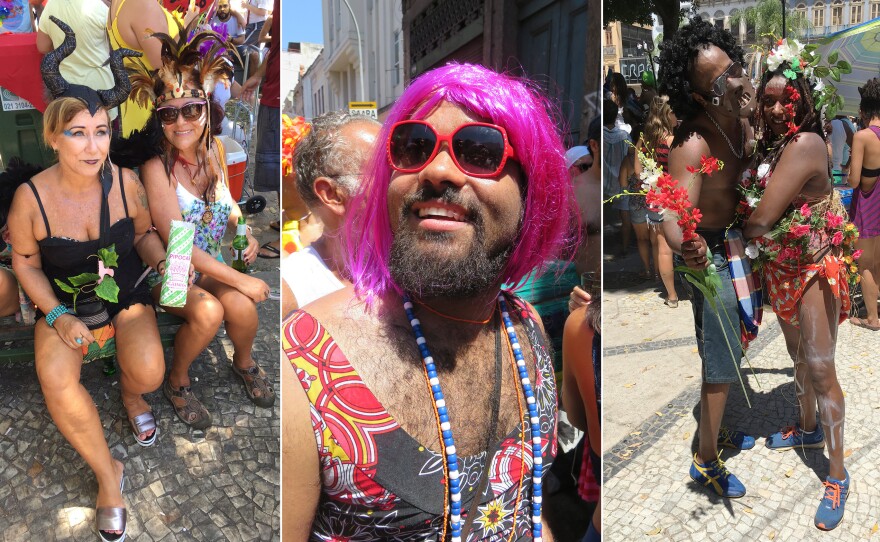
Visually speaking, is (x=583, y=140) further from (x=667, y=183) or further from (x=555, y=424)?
(x=667, y=183)

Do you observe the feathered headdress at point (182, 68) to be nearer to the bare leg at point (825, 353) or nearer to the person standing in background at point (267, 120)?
the person standing in background at point (267, 120)

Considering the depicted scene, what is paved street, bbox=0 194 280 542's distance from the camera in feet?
9.75

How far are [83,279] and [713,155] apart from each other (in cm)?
303

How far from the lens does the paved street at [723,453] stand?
316 cm

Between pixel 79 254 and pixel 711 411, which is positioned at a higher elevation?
pixel 79 254

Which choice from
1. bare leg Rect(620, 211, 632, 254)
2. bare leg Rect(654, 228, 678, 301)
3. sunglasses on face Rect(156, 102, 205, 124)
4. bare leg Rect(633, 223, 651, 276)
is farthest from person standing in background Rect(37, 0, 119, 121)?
bare leg Rect(620, 211, 632, 254)

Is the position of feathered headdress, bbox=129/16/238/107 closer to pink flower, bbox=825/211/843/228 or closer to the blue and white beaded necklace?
the blue and white beaded necklace

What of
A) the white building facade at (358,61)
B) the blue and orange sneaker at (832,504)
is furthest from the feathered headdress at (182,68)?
the blue and orange sneaker at (832,504)

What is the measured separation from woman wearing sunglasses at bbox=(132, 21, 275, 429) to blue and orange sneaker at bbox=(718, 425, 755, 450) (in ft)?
8.54

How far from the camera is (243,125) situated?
438cm

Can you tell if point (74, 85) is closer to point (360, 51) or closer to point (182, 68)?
point (182, 68)

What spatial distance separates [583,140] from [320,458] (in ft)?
3.04

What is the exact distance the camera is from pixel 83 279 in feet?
10.2

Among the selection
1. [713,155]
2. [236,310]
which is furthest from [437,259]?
[236,310]
